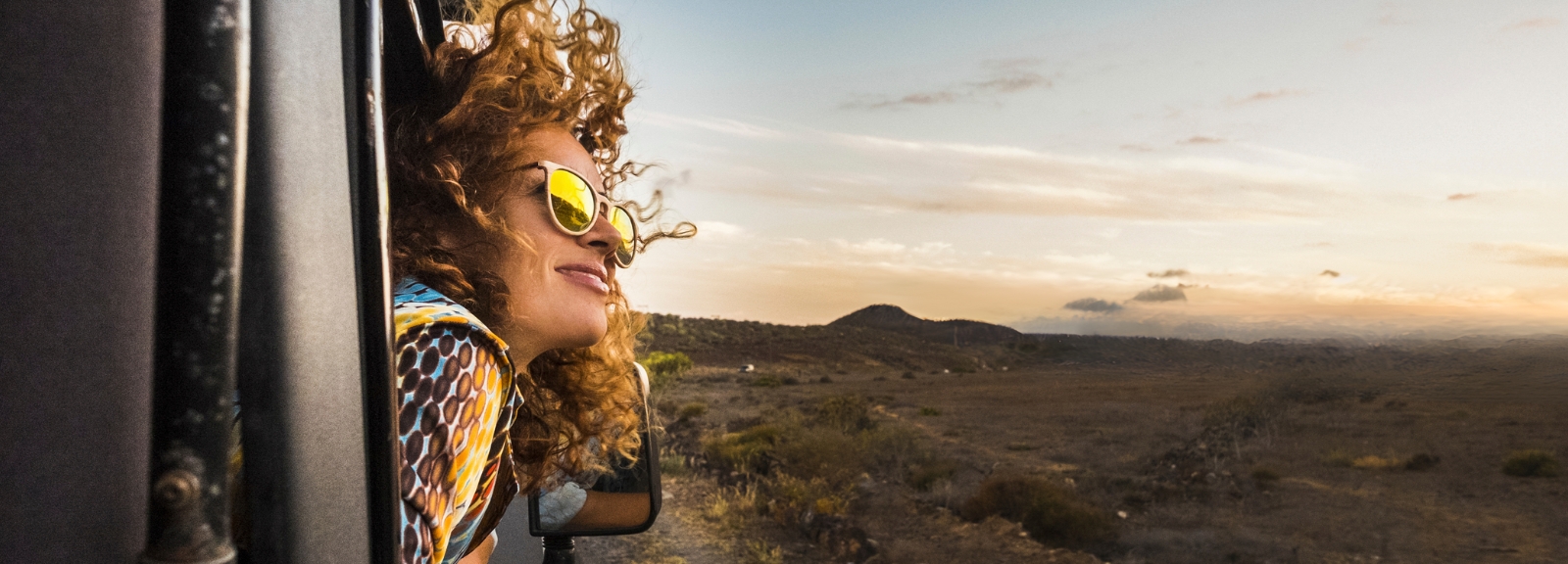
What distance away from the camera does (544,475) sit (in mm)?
2150

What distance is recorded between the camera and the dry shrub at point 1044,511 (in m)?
11.4

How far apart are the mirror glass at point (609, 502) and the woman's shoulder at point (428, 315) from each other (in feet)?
3.21

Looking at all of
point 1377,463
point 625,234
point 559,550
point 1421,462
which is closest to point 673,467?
point 559,550

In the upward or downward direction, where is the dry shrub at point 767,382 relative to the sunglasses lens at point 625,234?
downward

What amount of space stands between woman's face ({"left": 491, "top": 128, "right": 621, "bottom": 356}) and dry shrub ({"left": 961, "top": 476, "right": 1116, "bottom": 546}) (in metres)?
10.9

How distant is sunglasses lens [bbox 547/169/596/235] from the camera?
1673 millimetres

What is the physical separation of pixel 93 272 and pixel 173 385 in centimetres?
11

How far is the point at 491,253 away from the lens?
1.61m

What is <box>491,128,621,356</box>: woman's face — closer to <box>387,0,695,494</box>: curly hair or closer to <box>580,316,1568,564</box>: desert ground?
<box>387,0,695,494</box>: curly hair

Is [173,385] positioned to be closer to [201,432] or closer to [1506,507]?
[201,432]

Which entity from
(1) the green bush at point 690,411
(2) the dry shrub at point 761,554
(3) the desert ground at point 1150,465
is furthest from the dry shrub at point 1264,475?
(1) the green bush at point 690,411

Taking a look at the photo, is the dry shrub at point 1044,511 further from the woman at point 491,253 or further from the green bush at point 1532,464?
the green bush at point 1532,464

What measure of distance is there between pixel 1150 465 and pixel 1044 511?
801 cm

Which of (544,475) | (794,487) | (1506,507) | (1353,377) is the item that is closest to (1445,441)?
(1506,507)
